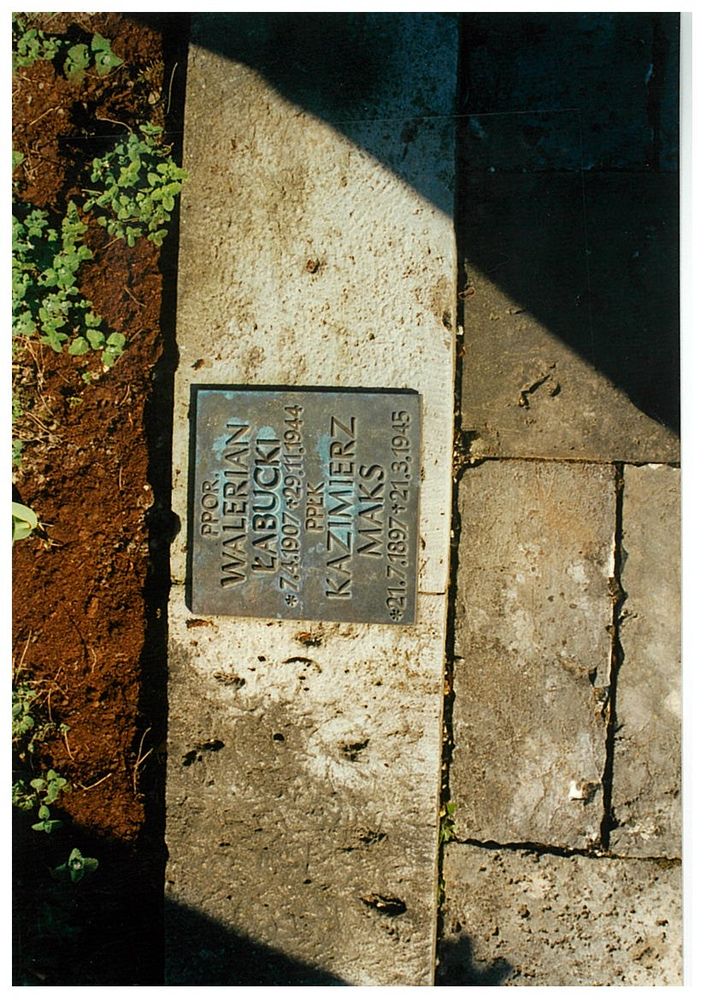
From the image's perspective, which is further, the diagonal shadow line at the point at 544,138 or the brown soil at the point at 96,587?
the brown soil at the point at 96,587

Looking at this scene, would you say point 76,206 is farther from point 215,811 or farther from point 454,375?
point 215,811

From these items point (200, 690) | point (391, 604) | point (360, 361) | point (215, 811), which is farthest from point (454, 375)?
point (215, 811)

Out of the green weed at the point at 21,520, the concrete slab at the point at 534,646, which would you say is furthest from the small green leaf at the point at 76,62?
the concrete slab at the point at 534,646

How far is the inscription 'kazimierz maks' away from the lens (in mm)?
2547

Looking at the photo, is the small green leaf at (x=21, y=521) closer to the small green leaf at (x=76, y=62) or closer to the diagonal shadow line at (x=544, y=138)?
the small green leaf at (x=76, y=62)

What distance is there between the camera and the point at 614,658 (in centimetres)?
265

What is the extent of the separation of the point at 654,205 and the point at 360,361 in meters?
1.20

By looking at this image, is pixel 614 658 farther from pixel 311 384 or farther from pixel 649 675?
pixel 311 384

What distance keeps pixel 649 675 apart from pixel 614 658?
0.47 ft

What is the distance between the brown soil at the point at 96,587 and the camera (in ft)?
8.83

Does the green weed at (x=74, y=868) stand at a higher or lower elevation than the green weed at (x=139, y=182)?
lower

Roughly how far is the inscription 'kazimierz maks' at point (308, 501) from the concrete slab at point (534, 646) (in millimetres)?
303

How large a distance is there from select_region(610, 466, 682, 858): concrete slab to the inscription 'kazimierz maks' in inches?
32.5

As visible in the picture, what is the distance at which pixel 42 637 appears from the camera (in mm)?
2754
